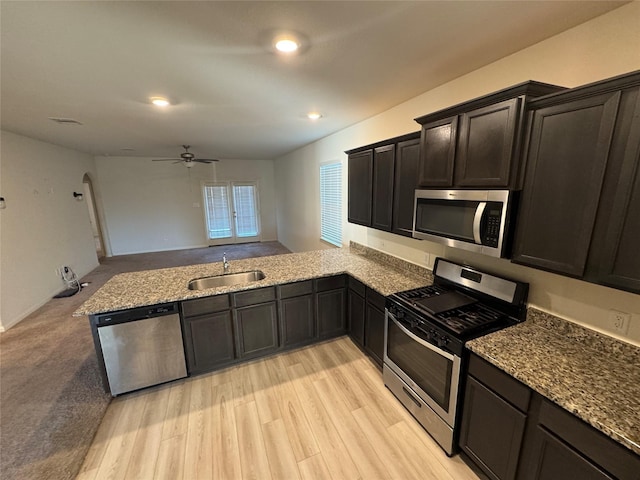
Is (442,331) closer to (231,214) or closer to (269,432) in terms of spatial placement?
(269,432)

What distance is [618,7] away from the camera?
135cm

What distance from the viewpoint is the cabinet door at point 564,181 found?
1220 mm

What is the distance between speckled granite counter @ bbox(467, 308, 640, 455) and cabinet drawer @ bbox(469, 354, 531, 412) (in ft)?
0.22

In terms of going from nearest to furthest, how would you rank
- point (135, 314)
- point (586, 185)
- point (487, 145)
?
point (586, 185) < point (487, 145) < point (135, 314)

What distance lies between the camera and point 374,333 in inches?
104

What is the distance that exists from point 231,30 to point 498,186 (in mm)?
1807

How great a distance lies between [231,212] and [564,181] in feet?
26.8

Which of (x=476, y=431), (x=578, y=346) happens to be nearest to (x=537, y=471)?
(x=476, y=431)

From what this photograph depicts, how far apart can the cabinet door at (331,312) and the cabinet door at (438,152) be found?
1.59m

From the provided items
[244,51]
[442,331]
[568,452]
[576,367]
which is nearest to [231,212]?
[244,51]

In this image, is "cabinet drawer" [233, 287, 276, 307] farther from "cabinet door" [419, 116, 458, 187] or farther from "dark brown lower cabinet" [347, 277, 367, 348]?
"cabinet door" [419, 116, 458, 187]

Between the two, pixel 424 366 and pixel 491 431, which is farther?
pixel 424 366

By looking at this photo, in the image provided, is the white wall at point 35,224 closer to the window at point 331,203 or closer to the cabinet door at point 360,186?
the window at point 331,203

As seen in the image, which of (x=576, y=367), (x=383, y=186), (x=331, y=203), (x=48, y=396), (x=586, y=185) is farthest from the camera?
(x=331, y=203)
